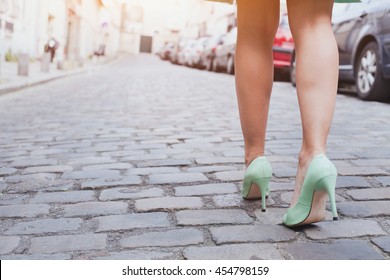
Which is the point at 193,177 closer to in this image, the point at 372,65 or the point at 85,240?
the point at 85,240

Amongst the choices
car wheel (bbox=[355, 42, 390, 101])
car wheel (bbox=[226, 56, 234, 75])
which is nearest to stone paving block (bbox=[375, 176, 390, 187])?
car wheel (bbox=[355, 42, 390, 101])

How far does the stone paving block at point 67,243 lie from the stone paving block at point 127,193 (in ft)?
1.61

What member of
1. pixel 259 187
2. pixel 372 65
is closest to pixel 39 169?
pixel 259 187

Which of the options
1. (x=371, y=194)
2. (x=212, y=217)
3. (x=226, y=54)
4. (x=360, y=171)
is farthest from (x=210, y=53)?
(x=212, y=217)

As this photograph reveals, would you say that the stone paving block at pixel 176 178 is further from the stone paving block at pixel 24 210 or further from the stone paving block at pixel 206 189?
the stone paving block at pixel 24 210

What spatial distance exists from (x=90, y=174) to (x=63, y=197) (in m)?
0.44

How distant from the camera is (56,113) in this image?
5.56 meters

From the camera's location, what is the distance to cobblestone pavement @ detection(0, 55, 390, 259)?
1608mm

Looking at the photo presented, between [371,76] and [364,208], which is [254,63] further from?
[371,76]

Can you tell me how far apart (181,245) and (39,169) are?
145 centimetres

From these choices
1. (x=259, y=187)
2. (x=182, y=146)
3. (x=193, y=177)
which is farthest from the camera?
(x=182, y=146)

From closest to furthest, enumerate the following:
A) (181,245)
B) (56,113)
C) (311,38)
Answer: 1. (181,245)
2. (311,38)
3. (56,113)

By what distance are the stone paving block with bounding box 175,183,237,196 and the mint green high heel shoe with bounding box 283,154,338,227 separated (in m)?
0.62

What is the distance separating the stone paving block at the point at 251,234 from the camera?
5.41 ft
